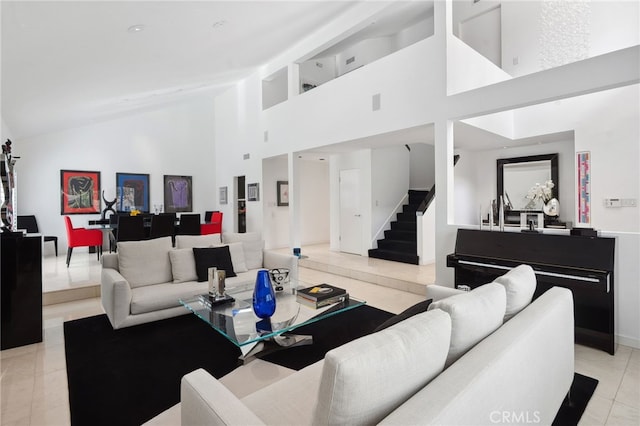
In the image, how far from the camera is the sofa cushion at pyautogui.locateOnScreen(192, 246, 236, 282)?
148 inches

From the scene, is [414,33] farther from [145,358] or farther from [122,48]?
[145,358]

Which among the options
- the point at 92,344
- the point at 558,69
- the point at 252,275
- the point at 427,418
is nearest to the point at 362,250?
the point at 252,275

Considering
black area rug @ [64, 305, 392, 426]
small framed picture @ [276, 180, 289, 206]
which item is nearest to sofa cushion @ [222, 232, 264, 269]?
black area rug @ [64, 305, 392, 426]

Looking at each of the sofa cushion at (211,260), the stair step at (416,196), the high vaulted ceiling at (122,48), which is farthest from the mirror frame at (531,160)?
the sofa cushion at (211,260)

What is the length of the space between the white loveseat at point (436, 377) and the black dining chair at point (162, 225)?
5217 mm

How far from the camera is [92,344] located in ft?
9.93

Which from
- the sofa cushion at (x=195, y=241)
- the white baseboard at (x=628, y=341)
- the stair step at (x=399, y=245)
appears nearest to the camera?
the white baseboard at (x=628, y=341)

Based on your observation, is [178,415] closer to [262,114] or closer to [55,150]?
[262,114]

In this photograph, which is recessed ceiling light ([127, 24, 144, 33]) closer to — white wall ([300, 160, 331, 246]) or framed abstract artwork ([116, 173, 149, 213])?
white wall ([300, 160, 331, 246])

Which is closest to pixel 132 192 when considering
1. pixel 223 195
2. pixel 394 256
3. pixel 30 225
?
pixel 30 225

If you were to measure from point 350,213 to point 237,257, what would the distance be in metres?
3.74

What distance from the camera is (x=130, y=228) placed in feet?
19.2

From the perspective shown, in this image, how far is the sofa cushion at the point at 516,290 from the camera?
177 centimetres

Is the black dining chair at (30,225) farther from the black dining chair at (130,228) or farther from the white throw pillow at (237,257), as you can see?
the white throw pillow at (237,257)
